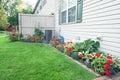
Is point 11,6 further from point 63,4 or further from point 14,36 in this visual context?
point 63,4

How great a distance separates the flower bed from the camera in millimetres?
3223

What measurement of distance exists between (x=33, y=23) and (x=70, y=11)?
12.2 feet

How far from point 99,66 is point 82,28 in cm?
260

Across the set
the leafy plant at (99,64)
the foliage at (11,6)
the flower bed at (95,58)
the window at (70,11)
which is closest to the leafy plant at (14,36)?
the window at (70,11)

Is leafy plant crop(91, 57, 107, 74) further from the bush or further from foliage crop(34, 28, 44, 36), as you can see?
the bush

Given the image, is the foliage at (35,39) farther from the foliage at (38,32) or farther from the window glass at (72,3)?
the window glass at (72,3)

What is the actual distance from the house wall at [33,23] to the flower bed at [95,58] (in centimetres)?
522

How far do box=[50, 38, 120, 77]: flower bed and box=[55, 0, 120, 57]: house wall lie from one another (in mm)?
283

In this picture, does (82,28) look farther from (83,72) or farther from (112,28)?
(83,72)

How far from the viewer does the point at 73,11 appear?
21.9ft

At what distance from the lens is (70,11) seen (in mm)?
7125

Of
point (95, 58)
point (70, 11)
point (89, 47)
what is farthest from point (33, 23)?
point (95, 58)

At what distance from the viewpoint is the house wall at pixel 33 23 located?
9773 millimetres

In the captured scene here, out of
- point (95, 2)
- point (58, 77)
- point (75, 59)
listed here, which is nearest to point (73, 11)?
point (95, 2)
